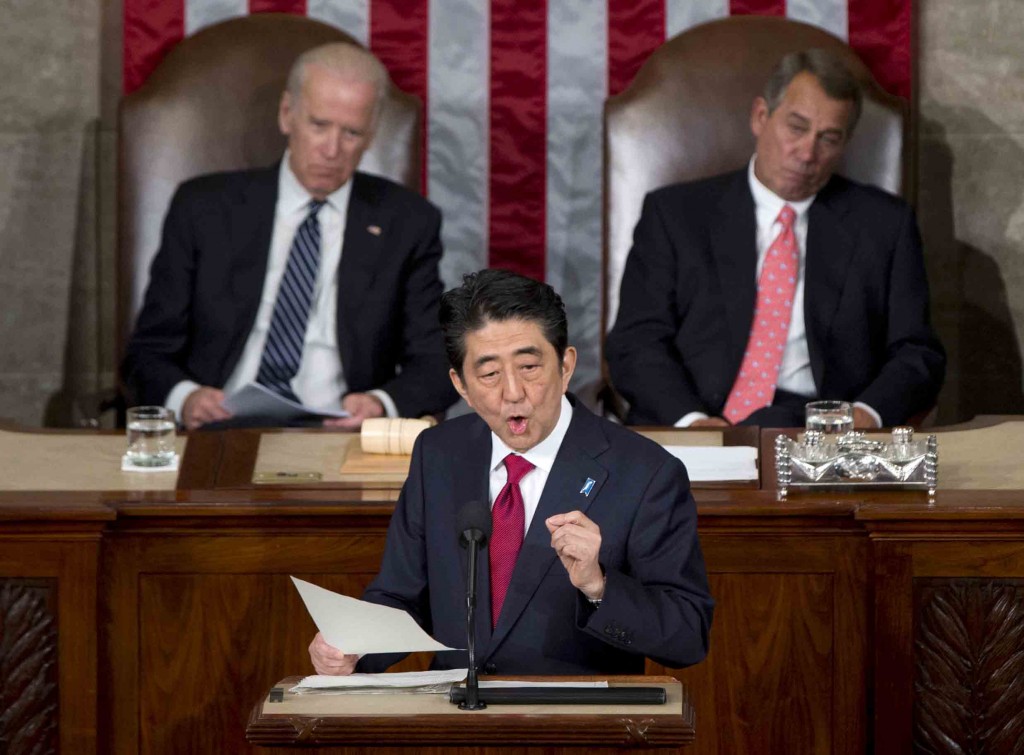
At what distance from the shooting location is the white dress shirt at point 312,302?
4859 mm

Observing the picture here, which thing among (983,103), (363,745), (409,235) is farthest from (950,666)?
(983,103)

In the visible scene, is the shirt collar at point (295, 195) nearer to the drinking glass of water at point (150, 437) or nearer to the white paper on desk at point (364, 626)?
the drinking glass of water at point (150, 437)

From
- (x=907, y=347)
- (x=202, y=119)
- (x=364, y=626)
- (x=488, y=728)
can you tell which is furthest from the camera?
(x=202, y=119)

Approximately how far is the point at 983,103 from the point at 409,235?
183cm

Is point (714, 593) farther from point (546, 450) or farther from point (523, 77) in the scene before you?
point (523, 77)

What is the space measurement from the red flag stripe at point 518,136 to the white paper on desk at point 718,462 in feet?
6.07

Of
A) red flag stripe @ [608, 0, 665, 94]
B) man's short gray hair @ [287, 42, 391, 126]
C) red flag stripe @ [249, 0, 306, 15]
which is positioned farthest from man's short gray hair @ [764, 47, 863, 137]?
red flag stripe @ [249, 0, 306, 15]

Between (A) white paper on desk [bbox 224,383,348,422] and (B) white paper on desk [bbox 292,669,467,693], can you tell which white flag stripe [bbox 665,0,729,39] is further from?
(B) white paper on desk [bbox 292,669,467,693]

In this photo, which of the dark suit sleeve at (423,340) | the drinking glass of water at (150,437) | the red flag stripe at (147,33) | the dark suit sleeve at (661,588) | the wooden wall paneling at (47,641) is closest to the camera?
the dark suit sleeve at (661,588)

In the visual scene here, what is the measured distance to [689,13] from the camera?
17.6 feet

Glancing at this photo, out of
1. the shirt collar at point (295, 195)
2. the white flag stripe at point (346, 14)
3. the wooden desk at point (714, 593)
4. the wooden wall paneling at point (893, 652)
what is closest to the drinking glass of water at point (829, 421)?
the wooden desk at point (714, 593)

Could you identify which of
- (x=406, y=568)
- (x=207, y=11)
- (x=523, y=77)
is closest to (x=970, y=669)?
(x=406, y=568)

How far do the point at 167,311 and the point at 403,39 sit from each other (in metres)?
1.21

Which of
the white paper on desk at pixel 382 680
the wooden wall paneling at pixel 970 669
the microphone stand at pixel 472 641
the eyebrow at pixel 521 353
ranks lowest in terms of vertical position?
the wooden wall paneling at pixel 970 669
